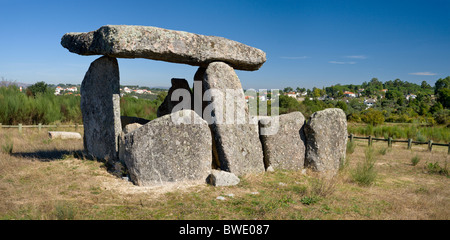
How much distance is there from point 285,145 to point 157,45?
362cm

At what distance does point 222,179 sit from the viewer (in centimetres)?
636

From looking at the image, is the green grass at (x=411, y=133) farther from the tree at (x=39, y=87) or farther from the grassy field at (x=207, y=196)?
the tree at (x=39, y=87)

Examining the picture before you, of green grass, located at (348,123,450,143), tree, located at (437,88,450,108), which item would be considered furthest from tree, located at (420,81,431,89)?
green grass, located at (348,123,450,143)

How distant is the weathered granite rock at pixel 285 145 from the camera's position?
7.58 meters

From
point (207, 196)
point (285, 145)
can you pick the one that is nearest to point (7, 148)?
point (207, 196)

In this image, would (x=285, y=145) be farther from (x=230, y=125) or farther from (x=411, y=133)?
(x=411, y=133)

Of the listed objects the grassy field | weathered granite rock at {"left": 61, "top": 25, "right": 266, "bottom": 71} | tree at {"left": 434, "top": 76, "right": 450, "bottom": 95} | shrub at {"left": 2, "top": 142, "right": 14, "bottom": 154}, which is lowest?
the grassy field

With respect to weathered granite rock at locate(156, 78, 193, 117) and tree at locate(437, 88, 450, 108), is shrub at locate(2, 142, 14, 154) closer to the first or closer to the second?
weathered granite rock at locate(156, 78, 193, 117)

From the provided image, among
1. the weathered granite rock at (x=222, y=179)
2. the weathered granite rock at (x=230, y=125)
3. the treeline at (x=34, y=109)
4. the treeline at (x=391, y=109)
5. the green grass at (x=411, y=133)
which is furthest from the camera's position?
the treeline at (x=391, y=109)

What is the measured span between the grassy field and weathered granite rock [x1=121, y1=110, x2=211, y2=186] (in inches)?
8.5

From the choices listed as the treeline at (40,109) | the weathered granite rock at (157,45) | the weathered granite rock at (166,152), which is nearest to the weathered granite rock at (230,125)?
the weathered granite rock at (157,45)

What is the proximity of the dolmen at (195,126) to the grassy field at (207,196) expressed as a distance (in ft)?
1.18

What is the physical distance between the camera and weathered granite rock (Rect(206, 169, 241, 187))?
6.32 m
